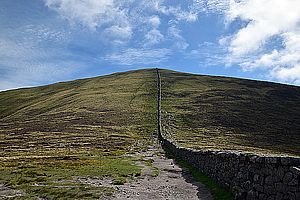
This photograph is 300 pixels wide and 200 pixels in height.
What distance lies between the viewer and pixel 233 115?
121312 millimetres

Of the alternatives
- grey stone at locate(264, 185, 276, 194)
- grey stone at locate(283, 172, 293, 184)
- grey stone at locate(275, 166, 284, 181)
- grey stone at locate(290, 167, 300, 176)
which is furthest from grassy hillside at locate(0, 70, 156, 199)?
grey stone at locate(290, 167, 300, 176)

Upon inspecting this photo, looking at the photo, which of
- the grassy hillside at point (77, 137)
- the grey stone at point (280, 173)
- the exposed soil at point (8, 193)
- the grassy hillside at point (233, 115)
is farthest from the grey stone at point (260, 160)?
the grassy hillside at point (233, 115)

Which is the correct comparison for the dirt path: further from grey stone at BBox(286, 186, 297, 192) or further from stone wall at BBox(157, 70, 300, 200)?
grey stone at BBox(286, 186, 297, 192)

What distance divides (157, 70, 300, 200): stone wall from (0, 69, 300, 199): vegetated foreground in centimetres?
744

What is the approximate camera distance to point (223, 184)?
23.0 metres

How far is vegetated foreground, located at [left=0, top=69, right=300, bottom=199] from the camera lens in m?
30.1

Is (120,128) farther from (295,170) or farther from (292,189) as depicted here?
(295,170)

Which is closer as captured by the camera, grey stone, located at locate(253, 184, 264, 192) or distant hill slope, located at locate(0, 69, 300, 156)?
grey stone, located at locate(253, 184, 264, 192)

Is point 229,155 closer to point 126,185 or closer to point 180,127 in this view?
point 126,185

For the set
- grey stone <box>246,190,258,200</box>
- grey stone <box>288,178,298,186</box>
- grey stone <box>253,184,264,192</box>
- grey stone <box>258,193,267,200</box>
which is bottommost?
grey stone <box>246,190,258,200</box>

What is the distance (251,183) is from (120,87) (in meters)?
163

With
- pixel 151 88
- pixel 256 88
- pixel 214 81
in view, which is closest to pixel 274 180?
pixel 151 88

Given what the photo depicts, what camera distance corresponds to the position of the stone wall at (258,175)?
1290 cm

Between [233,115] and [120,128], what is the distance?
4282 cm
